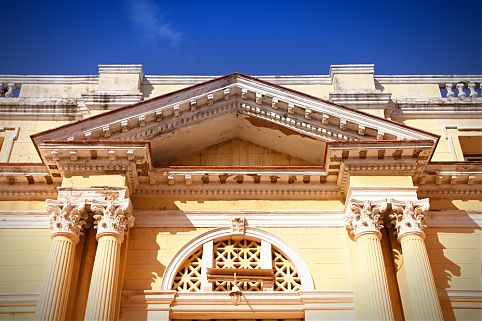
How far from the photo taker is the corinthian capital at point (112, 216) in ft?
41.4

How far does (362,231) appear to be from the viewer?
12789mm

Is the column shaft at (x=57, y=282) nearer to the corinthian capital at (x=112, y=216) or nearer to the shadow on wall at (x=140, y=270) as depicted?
the corinthian capital at (x=112, y=216)

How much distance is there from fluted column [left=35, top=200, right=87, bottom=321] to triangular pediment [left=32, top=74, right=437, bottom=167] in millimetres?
1348

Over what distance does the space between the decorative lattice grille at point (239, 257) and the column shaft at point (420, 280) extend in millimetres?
2974

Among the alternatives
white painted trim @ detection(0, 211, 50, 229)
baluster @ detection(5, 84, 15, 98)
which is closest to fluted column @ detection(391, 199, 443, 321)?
white painted trim @ detection(0, 211, 50, 229)

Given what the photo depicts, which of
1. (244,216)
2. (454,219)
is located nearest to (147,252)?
(244,216)

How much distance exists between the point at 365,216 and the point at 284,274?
204cm

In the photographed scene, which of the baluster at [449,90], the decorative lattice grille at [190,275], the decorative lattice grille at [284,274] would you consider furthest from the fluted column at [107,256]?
the baluster at [449,90]

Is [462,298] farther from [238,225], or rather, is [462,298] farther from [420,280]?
[238,225]

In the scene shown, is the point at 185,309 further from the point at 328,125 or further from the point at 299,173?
the point at 328,125

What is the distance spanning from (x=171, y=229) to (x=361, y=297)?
425cm

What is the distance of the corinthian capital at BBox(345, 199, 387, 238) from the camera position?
12.8m

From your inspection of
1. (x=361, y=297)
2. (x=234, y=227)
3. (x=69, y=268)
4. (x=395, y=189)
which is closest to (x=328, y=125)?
(x=395, y=189)

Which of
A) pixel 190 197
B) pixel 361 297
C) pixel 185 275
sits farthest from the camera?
pixel 190 197
